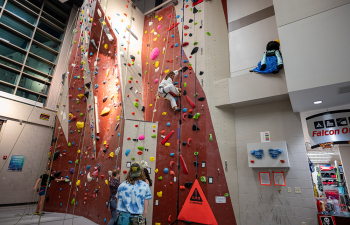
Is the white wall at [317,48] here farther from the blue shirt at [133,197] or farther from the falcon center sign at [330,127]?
the blue shirt at [133,197]

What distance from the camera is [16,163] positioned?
217 inches

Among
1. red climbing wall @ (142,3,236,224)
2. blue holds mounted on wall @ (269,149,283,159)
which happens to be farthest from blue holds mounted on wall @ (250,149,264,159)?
red climbing wall @ (142,3,236,224)

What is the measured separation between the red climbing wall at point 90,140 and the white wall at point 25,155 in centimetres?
84

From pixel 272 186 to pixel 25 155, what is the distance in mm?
6397

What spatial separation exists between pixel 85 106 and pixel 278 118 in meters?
4.57

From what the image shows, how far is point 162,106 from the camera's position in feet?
15.2

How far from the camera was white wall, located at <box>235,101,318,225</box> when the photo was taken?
3.33 meters

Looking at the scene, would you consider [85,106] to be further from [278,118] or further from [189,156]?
[278,118]

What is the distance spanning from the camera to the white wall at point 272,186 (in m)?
3.33

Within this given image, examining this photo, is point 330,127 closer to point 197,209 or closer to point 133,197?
point 197,209

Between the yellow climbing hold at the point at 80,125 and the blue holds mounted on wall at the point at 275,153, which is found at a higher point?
the yellow climbing hold at the point at 80,125

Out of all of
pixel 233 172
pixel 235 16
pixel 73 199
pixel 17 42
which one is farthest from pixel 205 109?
pixel 17 42

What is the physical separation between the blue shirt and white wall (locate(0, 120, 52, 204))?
4.53m

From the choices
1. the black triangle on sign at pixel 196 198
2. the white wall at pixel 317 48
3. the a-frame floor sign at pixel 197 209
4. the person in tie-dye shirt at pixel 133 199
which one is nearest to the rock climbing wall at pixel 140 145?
the a-frame floor sign at pixel 197 209
